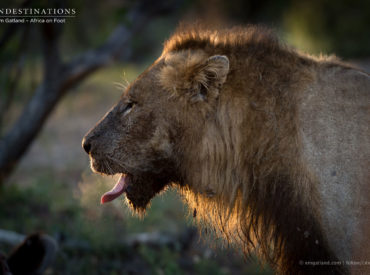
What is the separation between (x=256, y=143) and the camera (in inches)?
90.0

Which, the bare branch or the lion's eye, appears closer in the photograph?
the lion's eye

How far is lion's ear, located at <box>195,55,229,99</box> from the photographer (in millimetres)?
2309

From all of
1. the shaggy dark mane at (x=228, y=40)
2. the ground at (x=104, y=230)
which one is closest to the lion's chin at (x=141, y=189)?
the ground at (x=104, y=230)

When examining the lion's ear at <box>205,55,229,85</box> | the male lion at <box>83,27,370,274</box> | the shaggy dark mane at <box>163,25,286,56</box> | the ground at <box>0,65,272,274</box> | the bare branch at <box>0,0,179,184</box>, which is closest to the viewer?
the male lion at <box>83,27,370,274</box>

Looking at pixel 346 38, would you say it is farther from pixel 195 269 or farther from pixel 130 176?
pixel 130 176

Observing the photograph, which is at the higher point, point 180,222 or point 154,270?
point 180,222

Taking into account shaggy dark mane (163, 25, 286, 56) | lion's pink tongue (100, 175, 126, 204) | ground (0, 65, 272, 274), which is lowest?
ground (0, 65, 272, 274)

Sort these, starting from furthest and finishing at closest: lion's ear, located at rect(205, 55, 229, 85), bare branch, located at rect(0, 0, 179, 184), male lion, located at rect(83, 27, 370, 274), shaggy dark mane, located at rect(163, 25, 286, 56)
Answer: bare branch, located at rect(0, 0, 179, 184) < shaggy dark mane, located at rect(163, 25, 286, 56) < lion's ear, located at rect(205, 55, 229, 85) < male lion, located at rect(83, 27, 370, 274)

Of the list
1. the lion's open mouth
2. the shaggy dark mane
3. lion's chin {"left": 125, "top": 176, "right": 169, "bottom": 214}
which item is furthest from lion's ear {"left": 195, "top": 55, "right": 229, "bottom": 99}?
the lion's open mouth

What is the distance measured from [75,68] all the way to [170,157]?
9.22 feet

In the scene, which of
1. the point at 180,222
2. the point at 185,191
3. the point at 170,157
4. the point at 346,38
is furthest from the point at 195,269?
the point at 346,38

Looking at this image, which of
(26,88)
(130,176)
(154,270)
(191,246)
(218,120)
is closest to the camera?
(218,120)

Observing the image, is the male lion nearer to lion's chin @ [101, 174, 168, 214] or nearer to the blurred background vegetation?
lion's chin @ [101, 174, 168, 214]

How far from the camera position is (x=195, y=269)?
13.5 ft
